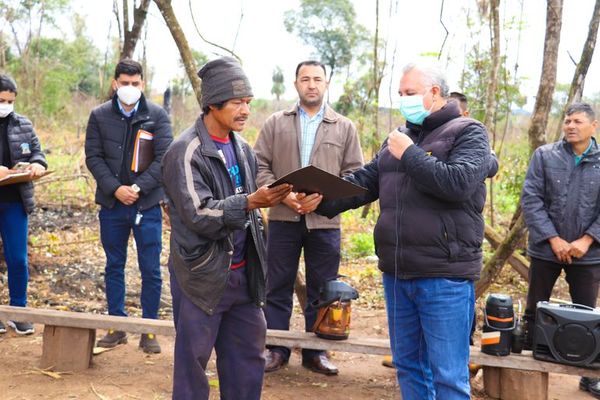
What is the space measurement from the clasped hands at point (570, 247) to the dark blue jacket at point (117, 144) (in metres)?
2.95

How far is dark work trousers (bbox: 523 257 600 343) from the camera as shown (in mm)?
4734

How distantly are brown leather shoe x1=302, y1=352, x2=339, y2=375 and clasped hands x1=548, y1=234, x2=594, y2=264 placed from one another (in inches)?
72.1

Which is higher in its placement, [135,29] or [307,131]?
[135,29]

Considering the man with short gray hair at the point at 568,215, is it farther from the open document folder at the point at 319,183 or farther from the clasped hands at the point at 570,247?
the open document folder at the point at 319,183

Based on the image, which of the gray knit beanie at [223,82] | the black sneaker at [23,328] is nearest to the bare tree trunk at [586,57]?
the gray knit beanie at [223,82]

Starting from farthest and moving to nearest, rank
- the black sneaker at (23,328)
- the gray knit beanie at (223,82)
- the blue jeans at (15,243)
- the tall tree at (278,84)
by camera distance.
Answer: the tall tree at (278,84) → the black sneaker at (23,328) → the blue jeans at (15,243) → the gray knit beanie at (223,82)

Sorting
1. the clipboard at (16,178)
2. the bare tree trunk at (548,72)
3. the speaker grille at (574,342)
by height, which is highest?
the bare tree trunk at (548,72)

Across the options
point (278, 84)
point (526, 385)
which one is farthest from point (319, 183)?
point (278, 84)

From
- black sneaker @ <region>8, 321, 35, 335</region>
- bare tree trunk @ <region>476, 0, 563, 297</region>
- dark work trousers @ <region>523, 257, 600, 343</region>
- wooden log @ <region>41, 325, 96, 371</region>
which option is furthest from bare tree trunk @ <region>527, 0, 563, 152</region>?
black sneaker @ <region>8, 321, 35, 335</region>

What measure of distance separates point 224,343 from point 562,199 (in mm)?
2818

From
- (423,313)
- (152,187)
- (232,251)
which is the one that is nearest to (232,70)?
(232,251)

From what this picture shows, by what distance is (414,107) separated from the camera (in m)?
3.30

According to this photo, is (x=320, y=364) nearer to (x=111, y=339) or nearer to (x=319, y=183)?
(x=111, y=339)

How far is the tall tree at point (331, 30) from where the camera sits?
107 ft
